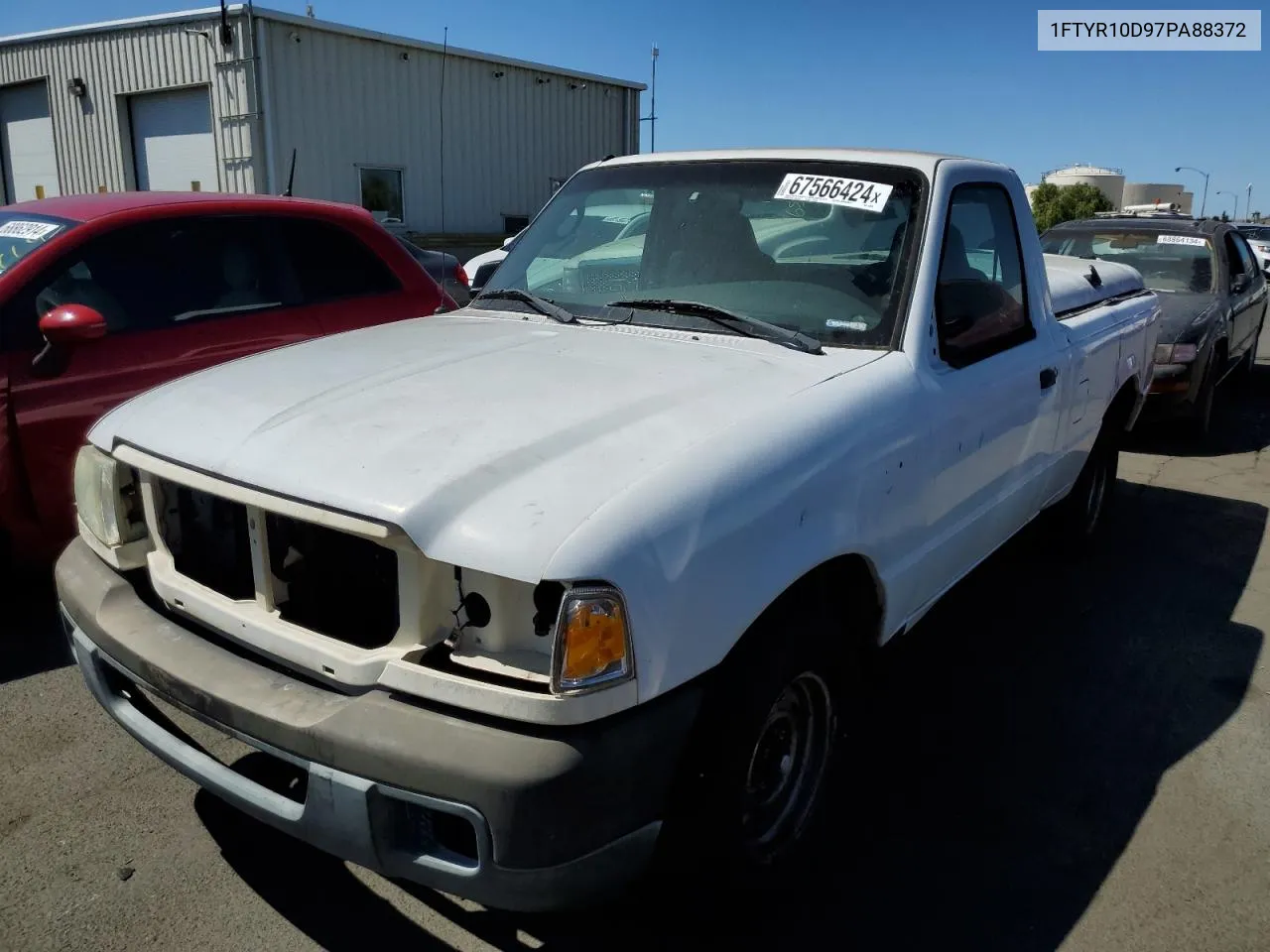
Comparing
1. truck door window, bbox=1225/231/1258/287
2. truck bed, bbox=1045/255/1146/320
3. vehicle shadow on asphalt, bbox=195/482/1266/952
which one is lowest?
vehicle shadow on asphalt, bbox=195/482/1266/952

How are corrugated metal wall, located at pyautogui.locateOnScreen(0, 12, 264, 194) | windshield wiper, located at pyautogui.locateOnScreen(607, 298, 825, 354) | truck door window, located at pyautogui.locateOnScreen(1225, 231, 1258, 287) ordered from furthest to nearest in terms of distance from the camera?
corrugated metal wall, located at pyautogui.locateOnScreen(0, 12, 264, 194), truck door window, located at pyautogui.locateOnScreen(1225, 231, 1258, 287), windshield wiper, located at pyautogui.locateOnScreen(607, 298, 825, 354)

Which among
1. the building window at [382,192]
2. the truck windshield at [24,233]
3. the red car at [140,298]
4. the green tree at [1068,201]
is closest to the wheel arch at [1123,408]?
the red car at [140,298]

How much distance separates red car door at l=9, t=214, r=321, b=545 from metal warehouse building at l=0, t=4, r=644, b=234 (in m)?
10.1

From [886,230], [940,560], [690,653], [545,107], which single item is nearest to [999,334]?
[886,230]

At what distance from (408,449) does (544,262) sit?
5.79 feet

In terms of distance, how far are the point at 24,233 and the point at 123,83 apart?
48.2ft

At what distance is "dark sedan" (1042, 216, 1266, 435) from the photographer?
725 cm

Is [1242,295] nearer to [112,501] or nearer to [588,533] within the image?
[588,533]

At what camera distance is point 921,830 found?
2824mm

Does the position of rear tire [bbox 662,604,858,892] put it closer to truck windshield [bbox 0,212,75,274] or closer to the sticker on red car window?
truck windshield [bbox 0,212,75,274]

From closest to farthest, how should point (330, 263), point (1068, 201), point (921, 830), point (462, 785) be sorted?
1. point (462, 785)
2. point (921, 830)
3. point (330, 263)
4. point (1068, 201)

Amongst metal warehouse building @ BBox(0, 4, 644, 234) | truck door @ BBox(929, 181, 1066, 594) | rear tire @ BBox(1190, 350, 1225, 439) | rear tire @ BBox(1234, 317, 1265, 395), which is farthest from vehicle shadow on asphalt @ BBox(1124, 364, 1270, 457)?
metal warehouse building @ BBox(0, 4, 644, 234)

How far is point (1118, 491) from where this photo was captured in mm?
6363

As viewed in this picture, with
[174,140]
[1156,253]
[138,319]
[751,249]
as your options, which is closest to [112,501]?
[751,249]
